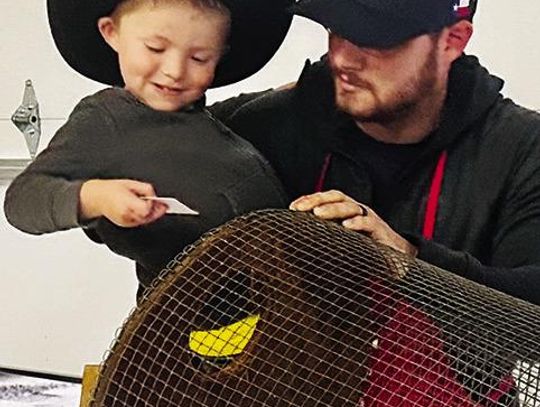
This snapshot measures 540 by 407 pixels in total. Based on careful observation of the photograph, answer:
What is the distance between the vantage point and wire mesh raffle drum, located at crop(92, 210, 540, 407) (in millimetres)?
568

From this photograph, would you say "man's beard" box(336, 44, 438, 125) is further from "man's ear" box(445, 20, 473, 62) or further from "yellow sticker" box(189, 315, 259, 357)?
"yellow sticker" box(189, 315, 259, 357)

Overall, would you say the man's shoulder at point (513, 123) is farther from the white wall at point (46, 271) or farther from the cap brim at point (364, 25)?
the white wall at point (46, 271)

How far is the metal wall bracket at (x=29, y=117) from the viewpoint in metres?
0.93

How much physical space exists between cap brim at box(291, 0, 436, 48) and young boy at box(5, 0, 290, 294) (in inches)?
2.7

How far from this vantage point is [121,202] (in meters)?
0.70

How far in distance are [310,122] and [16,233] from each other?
324 millimetres

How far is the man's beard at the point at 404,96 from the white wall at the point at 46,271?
25cm

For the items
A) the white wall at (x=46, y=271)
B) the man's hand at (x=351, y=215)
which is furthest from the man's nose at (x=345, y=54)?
the white wall at (x=46, y=271)

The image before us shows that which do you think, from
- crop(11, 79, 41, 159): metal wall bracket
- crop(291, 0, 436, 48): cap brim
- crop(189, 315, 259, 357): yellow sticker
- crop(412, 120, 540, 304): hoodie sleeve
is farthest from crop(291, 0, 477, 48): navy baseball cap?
crop(11, 79, 41, 159): metal wall bracket

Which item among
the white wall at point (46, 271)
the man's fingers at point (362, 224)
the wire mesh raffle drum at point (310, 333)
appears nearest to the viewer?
the wire mesh raffle drum at point (310, 333)

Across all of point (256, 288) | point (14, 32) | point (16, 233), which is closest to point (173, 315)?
point (256, 288)

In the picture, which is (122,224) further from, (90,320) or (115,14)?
(90,320)

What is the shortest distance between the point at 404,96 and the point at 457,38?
0.19ft

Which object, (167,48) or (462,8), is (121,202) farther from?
(462,8)
